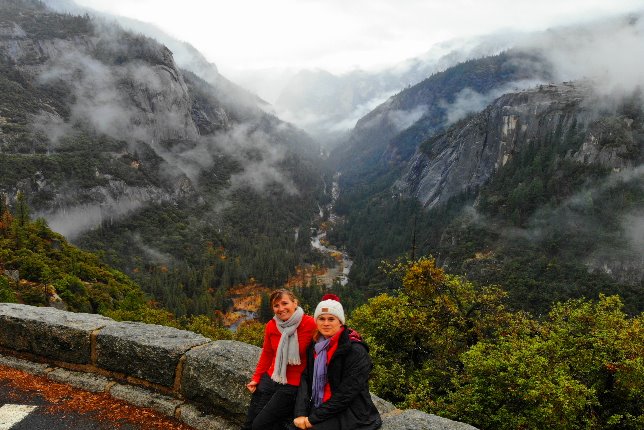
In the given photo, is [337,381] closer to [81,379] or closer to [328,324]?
[328,324]

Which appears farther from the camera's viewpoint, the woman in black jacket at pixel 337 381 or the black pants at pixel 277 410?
the black pants at pixel 277 410

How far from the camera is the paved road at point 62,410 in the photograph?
7582 mm

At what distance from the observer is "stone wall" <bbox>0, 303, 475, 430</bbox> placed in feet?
26.2

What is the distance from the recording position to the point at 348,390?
18.7 ft

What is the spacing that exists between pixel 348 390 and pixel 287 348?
120 cm

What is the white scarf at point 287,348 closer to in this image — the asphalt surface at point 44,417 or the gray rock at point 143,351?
the gray rock at point 143,351

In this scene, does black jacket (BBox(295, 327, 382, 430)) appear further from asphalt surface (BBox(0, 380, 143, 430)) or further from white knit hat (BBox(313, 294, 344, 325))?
asphalt surface (BBox(0, 380, 143, 430))

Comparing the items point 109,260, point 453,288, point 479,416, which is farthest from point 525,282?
point 109,260

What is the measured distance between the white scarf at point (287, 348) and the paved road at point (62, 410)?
9.52 ft

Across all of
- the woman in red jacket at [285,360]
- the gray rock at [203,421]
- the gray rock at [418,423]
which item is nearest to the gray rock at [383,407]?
the gray rock at [418,423]

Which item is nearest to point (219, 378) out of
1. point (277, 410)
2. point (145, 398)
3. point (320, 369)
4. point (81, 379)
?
point (145, 398)

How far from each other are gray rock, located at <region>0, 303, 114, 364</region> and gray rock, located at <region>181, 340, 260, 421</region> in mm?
2742

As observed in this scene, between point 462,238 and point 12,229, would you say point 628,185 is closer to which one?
point 462,238

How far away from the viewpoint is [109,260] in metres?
148
